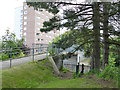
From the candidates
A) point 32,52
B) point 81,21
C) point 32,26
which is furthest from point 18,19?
point 81,21

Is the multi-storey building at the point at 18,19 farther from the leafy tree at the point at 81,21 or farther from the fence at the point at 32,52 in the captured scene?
the fence at the point at 32,52

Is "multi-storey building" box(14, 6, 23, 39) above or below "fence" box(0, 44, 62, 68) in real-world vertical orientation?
above

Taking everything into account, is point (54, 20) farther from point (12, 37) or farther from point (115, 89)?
point (115, 89)

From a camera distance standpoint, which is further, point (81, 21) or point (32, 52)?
point (32, 52)

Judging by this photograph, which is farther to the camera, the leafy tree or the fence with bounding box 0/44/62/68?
the fence with bounding box 0/44/62/68

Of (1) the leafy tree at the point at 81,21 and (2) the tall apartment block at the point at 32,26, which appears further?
(2) the tall apartment block at the point at 32,26

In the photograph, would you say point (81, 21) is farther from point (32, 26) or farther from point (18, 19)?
point (32, 26)

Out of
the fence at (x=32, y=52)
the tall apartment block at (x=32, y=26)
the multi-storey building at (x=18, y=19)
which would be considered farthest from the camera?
the tall apartment block at (x=32, y=26)

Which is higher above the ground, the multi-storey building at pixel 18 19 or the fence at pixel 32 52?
the multi-storey building at pixel 18 19

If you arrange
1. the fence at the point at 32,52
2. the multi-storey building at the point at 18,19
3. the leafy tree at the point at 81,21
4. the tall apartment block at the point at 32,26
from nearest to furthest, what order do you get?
the multi-storey building at the point at 18,19 → the leafy tree at the point at 81,21 → the fence at the point at 32,52 → the tall apartment block at the point at 32,26

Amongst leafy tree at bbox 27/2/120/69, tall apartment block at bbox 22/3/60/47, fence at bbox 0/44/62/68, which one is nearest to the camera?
leafy tree at bbox 27/2/120/69

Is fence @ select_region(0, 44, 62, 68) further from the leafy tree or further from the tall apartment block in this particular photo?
the leafy tree

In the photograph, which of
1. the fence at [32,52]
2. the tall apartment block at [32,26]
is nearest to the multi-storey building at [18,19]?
the tall apartment block at [32,26]

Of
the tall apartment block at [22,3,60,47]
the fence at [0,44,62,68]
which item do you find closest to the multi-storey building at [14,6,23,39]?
the tall apartment block at [22,3,60,47]
